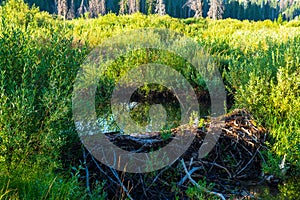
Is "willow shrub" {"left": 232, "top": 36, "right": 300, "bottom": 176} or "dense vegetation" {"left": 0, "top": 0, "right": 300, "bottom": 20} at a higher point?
"dense vegetation" {"left": 0, "top": 0, "right": 300, "bottom": 20}

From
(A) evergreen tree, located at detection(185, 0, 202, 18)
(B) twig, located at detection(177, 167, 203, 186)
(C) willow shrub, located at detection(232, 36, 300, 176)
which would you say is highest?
(A) evergreen tree, located at detection(185, 0, 202, 18)

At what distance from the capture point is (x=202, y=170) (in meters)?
3.34

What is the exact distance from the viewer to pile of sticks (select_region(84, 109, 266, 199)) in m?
2.99

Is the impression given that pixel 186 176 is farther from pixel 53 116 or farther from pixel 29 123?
pixel 29 123

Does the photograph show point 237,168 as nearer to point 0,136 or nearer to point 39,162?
point 39,162

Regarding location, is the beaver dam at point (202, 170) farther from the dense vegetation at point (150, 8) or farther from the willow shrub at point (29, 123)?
the dense vegetation at point (150, 8)

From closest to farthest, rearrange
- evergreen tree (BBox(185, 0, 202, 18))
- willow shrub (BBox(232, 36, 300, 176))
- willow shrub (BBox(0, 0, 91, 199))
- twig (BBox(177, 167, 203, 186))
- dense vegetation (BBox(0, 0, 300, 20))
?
willow shrub (BBox(0, 0, 91, 199))
twig (BBox(177, 167, 203, 186))
willow shrub (BBox(232, 36, 300, 176))
dense vegetation (BBox(0, 0, 300, 20))
evergreen tree (BBox(185, 0, 202, 18))

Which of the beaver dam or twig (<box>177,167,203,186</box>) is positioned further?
twig (<box>177,167,203,186</box>)

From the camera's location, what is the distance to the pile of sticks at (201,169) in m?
2.99

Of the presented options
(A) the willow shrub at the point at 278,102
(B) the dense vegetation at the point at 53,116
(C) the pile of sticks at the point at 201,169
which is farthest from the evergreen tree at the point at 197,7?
(C) the pile of sticks at the point at 201,169

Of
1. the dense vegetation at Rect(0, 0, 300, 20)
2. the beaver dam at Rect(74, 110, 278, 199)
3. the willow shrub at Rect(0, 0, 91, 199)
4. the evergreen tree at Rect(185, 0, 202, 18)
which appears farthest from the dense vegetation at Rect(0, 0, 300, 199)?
the evergreen tree at Rect(185, 0, 202, 18)

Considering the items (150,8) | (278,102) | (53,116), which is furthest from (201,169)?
(150,8)

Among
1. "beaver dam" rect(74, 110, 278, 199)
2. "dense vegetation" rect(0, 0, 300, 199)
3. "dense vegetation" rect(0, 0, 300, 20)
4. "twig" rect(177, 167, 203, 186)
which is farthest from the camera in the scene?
"dense vegetation" rect(0, 0, 300, 20)

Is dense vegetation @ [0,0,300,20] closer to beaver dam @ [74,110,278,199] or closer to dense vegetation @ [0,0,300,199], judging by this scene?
dense vegetation @ [0,0,300,199]
